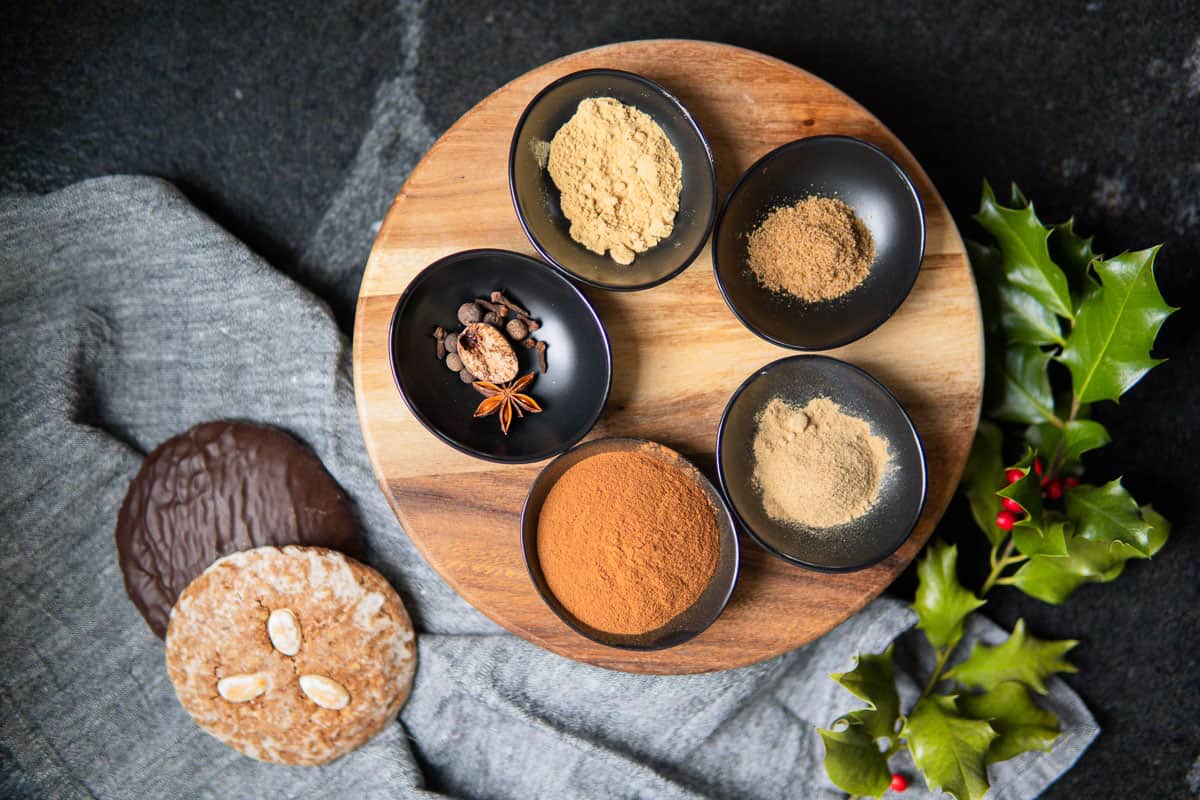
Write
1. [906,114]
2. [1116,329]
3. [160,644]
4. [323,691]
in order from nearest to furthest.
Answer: [1116,329] < [323,691] < [160,644] < [906,114]

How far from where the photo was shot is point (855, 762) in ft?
4.58

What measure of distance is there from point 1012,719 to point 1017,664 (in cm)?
9

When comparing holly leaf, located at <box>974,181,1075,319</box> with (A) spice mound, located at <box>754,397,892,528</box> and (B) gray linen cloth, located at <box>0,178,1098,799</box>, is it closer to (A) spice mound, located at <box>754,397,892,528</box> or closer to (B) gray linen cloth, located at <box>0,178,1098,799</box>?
(A) spice mound, located at <box>754,397,892,528</box>

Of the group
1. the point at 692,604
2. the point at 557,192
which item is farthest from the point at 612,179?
the point at 692,604

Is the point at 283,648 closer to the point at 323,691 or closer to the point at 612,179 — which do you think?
the point at 323,691

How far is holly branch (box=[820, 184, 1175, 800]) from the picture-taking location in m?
1.33

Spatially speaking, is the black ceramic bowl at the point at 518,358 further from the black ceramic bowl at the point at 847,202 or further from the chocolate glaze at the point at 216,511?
the chocolate glaze at the point at 216,511

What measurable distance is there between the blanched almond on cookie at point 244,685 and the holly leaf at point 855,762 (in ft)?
3.07

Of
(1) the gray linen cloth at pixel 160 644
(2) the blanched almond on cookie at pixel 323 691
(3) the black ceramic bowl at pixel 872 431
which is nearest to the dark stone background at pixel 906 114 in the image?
(1) the gray linen cloth at pixel 160 644

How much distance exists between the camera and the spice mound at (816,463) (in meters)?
1.25

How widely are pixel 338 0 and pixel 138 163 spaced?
0.51 m

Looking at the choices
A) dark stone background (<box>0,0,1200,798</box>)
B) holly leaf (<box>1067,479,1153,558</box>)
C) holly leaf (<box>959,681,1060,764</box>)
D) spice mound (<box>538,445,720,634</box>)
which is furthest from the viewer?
dark stone background (<box>0,0,1200,798</box>)

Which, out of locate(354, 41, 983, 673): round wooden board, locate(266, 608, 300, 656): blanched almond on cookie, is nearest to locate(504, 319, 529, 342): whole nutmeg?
locate(354, 41, 983, 673): round wooden board

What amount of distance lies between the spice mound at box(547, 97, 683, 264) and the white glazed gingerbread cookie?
716mm
